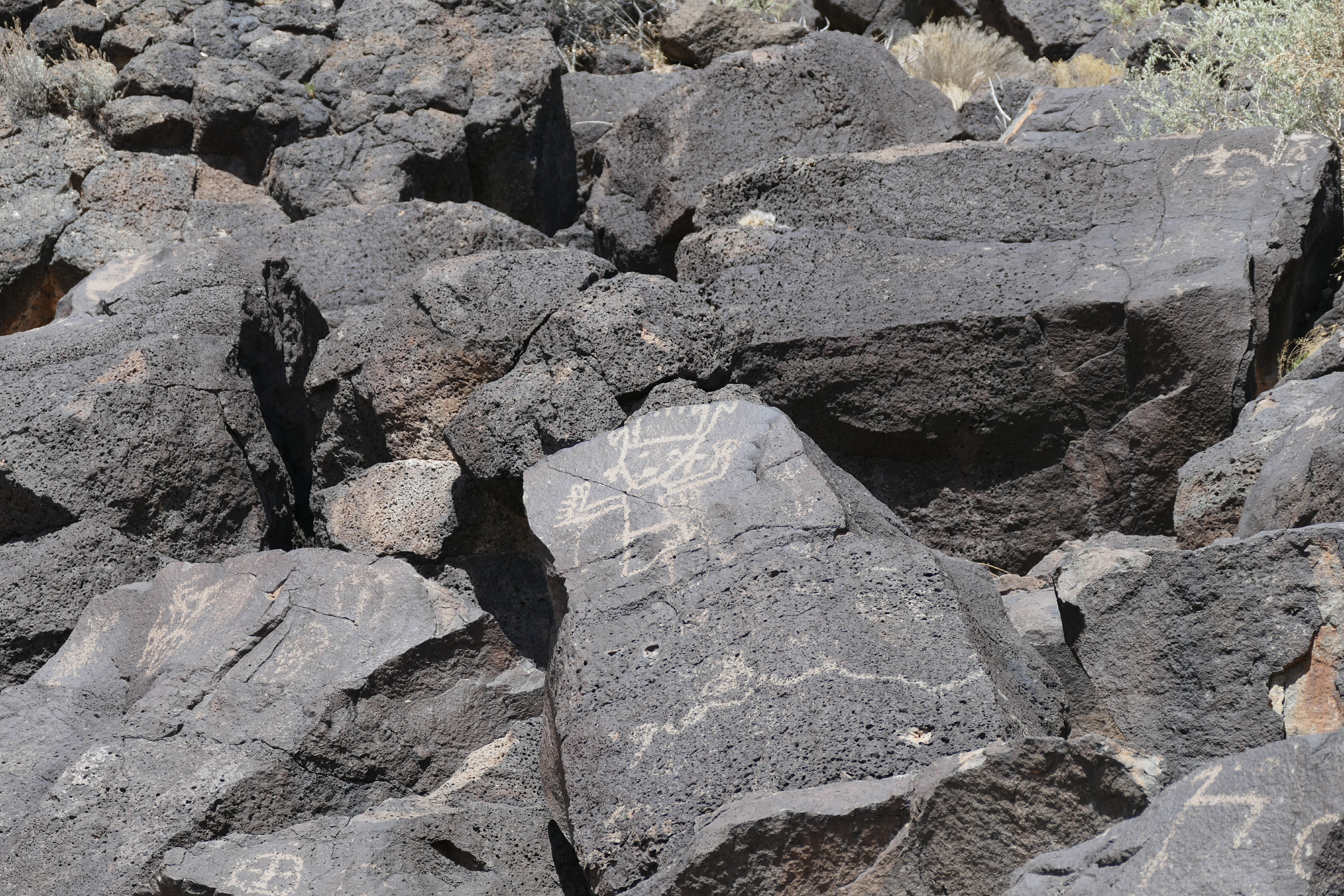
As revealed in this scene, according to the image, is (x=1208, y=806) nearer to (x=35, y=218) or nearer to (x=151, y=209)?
(x=151, y=209)

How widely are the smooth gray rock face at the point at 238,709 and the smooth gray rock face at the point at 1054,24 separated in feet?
23.0

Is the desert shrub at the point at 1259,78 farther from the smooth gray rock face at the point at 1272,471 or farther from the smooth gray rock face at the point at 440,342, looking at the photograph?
the smooth gray rock face at the point at 440,342

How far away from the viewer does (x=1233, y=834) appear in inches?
67.8

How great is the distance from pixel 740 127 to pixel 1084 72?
11.2 ft

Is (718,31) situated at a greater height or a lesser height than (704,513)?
greater

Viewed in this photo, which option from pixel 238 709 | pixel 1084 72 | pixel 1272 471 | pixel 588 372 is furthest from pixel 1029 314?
pixel 1084 72

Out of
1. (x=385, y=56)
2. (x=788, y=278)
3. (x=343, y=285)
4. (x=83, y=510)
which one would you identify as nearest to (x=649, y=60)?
(x=385, y=56)

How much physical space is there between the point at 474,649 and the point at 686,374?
1073mm

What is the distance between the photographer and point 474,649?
147 inches

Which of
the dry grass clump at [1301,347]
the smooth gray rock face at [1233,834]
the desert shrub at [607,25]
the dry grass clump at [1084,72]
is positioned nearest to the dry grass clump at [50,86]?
the desert shrub at [607,25]

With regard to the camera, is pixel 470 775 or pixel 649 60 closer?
pixel 470 775

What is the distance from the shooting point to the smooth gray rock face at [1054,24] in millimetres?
9109

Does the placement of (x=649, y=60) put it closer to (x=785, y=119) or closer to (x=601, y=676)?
(x=785, y=119)

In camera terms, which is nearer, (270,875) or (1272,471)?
(270,875)
